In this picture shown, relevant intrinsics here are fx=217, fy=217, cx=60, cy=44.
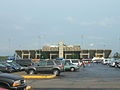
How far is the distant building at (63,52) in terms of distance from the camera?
152 metres

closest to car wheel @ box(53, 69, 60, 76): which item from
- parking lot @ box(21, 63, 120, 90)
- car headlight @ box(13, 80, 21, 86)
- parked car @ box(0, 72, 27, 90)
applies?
parking lot @ box(21, 63, 120, 90)

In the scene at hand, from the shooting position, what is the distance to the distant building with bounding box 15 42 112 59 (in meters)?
152

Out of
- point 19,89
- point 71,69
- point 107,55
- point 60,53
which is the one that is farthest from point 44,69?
point 107,55

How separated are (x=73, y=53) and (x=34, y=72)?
132 metres

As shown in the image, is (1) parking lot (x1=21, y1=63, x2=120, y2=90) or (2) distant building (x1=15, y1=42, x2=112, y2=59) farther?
(2) distant building (x1=15, y1=42, x2=112, y2=59)

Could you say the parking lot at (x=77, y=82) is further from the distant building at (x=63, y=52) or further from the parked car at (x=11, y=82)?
the distant building at (x=63, y=52)

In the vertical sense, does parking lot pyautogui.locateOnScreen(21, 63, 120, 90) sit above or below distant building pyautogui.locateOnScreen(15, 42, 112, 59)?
below

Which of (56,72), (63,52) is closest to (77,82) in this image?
(56,72)

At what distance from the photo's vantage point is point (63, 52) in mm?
153500

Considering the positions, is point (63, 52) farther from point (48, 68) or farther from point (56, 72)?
point (56, 72)

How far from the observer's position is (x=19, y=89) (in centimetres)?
890

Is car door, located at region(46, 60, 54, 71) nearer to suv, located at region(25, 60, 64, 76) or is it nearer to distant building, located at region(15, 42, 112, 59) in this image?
suv, located at region(25, 60, 64, 76)

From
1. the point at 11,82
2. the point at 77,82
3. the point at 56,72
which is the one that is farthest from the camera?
the point at 56,72

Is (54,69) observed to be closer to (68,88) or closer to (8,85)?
(68,88)
